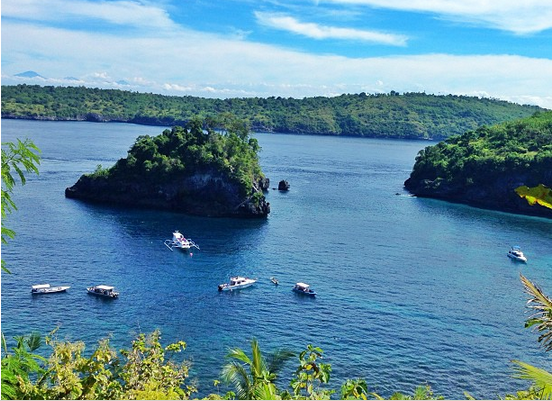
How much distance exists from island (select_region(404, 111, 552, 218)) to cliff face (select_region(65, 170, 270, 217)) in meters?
42.4

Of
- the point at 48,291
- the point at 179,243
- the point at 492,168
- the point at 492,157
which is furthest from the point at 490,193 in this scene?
the point at 48,291

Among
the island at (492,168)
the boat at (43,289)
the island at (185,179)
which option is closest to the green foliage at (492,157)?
the island at (492,168)

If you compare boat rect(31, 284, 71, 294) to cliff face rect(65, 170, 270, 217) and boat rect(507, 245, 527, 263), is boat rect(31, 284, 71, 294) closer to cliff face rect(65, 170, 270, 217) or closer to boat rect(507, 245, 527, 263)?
cliff face rect(65, 170, 270, 217)

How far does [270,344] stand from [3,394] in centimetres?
2934

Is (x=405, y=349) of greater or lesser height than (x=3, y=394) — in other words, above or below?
below

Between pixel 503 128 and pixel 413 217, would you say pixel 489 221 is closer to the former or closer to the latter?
pixel 413 217

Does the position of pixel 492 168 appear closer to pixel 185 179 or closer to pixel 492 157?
pixel 492 157

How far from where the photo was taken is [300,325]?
4356 centimetres

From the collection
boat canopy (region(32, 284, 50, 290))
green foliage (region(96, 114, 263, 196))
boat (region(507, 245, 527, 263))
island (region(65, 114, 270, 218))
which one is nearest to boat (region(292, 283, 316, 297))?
boat canopy (region(32, 284, 50, 290))

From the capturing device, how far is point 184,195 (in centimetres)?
8375

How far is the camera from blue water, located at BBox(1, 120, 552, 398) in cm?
3931

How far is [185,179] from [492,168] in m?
56.7

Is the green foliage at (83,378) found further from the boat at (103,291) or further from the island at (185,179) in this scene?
the island at (185,179)

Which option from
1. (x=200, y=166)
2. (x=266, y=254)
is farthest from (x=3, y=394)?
(x=200, y=166)
